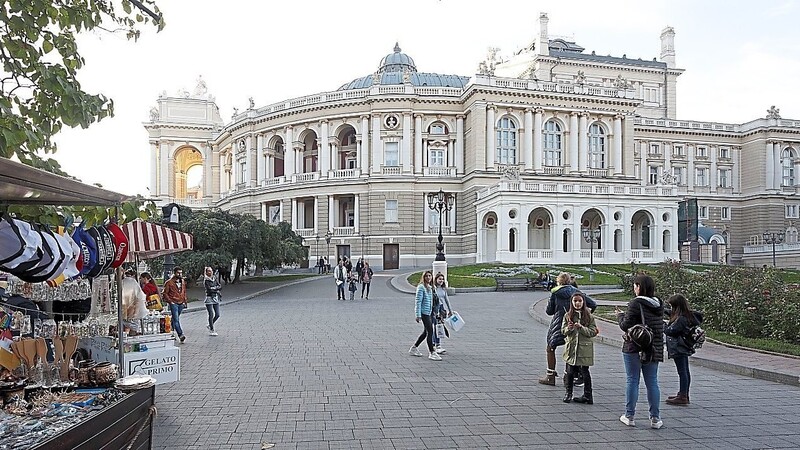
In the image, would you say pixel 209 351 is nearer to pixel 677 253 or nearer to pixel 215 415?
pixel 215 415

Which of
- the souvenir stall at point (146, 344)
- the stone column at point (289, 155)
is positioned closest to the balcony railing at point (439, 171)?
the stone column at point (289, 155)

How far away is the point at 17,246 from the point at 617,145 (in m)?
62.4

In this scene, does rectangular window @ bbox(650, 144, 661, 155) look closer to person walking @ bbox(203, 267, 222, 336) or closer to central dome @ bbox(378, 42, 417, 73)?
central dome @ bbox(378, 42, 417, 73)

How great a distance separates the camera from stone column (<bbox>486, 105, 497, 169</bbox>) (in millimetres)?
57312

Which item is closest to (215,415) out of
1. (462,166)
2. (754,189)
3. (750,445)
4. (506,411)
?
(506,411)

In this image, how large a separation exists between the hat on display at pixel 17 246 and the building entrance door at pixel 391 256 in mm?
53480

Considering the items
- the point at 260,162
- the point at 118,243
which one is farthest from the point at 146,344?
the point at 260,162

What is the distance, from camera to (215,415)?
7742mm

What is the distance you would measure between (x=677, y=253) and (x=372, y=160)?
93.8 ft

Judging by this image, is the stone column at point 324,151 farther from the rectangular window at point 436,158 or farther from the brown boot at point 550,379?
the brown boot at point 550,379

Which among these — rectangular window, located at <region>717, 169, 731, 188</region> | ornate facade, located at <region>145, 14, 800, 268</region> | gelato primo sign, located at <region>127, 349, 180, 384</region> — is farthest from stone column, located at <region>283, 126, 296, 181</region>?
gelato primo sign, located at <region>127, 349, 180, 384</region>

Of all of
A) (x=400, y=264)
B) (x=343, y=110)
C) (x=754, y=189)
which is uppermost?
(x=343, y=110)

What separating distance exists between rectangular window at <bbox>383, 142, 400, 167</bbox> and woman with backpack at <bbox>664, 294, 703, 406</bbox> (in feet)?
172

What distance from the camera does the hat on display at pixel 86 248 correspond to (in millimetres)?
5883
